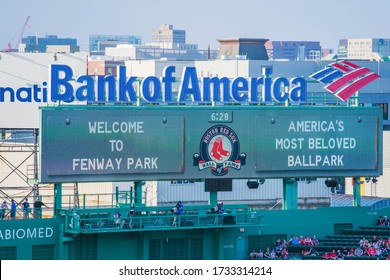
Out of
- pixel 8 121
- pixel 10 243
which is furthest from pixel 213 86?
pixel 8 121

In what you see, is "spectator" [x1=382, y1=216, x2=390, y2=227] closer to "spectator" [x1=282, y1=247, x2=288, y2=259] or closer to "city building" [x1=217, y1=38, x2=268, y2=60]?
"spectator" [x1=282, y1=247, x2=288, y2=259]

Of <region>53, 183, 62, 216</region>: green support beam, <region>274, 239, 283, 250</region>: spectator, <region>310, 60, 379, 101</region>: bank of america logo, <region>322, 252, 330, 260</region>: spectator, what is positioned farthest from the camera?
<region>310, 60, 379, 101</region>: bank of america logo

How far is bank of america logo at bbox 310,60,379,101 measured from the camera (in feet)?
232

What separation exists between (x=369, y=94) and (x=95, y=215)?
8954 cm

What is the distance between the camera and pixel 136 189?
65.8m

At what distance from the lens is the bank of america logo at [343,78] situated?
70.6 metres

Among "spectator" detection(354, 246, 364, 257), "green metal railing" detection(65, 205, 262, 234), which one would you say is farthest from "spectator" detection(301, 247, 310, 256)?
"green metal railing" detection(65, 205, 262, 234)

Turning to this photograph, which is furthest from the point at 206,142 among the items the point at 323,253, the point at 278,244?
the point at 323,253

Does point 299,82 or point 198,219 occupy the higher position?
point 299,82

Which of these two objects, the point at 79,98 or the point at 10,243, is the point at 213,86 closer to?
the point at 79,98

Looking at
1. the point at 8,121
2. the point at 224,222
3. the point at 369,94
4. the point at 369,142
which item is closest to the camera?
the point at 224,222

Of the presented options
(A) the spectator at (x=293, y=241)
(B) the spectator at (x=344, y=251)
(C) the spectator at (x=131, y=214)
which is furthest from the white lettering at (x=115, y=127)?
(B) the spectator at (x=344, y=251)

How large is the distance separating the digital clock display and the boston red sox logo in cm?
33

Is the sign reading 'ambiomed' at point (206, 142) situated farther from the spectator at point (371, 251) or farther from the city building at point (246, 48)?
the city building at point (246, 48)
